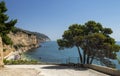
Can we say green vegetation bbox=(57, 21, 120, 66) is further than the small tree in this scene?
No

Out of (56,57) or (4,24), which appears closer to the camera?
(4,24)

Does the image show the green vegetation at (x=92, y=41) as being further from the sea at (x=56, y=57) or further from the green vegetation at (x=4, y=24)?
the green vegetation at (x=4, y=24)

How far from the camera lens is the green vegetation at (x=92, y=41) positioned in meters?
31.8

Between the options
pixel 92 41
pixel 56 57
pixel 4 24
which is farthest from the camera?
pixel 56 57

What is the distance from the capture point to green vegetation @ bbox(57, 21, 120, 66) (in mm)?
31828

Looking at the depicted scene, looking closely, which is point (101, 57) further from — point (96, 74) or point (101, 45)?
point (96, 74)

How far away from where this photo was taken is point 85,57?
3669 cm

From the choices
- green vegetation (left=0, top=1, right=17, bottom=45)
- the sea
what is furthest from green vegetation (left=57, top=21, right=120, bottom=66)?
green vegetation (left=0, top=1, right=17, bottom=45)

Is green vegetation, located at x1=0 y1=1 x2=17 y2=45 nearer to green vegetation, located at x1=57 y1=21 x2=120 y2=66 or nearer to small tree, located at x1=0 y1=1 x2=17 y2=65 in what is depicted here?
small tree, located at x1=0 y1=1 x2=17 y2=65

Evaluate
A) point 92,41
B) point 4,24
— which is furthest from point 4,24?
point 92,41

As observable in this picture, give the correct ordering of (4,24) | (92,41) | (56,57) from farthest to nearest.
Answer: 1. (56,57)
2. (4,24)
3. (92,41)

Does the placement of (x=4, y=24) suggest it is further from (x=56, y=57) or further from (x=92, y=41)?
(x=56, y=57)

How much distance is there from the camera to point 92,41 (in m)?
32.2

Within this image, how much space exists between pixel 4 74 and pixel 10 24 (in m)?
16.1
